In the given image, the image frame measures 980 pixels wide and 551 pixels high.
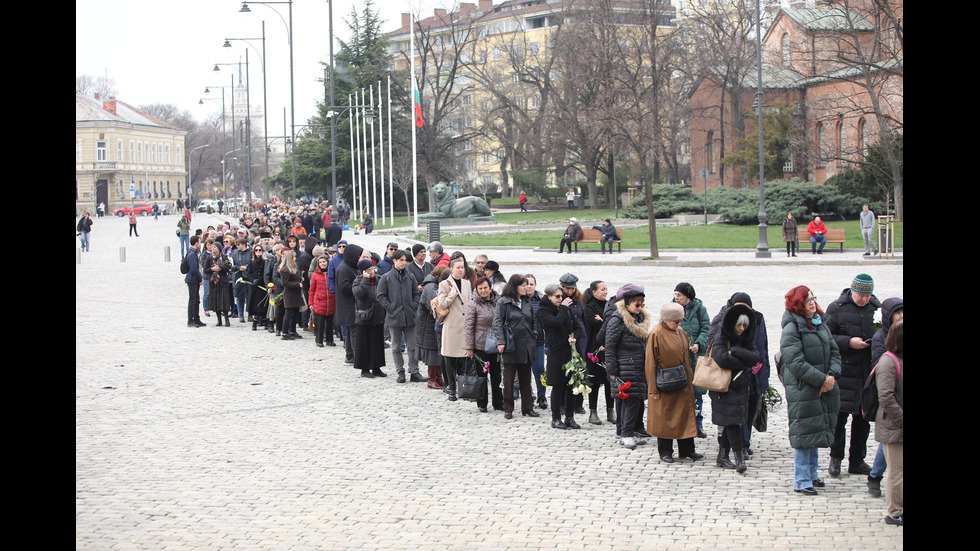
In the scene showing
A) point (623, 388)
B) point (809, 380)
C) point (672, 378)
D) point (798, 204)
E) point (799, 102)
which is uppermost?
point (799, 102)

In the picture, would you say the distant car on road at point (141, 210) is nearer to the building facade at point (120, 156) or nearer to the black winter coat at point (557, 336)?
the building facade at point (120, 156)

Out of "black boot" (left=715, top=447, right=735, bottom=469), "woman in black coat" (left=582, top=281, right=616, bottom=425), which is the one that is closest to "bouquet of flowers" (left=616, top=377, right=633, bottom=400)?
"woman in black coat" (left=582, top=281, right=616, bottom=425)

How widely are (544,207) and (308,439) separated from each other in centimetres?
6588

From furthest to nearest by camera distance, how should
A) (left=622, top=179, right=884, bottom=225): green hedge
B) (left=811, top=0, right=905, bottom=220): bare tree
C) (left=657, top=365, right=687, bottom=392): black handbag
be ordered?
(left=622, top=179, right=884, bottom=225): green hedge
(left=811, top=0, right=905, bottom=220): bare tree
(left=657, top=365, right=687, bottom=392): black handbag

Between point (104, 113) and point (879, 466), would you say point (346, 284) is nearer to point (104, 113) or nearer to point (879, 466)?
point (879, 466)

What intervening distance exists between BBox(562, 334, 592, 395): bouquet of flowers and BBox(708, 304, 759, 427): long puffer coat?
1858 mm

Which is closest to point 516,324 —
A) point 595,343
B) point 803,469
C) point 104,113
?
point 595,343

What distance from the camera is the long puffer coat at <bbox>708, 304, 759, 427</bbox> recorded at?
8656mm

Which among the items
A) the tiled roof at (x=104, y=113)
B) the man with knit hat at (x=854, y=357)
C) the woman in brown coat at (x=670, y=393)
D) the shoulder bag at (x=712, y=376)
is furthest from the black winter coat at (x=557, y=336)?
the tiled roof at (x=104, y=113)

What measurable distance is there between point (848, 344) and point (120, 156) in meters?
108

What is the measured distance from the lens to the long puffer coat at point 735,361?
8656 mm

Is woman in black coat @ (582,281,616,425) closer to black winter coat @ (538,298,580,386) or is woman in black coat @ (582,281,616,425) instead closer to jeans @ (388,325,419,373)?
black winter coat @ (538,298,580,386)

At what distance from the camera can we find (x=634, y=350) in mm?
9703

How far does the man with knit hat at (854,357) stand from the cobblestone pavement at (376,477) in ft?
0.69
